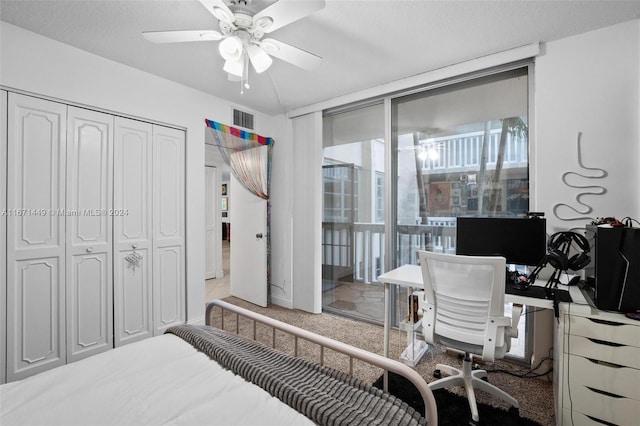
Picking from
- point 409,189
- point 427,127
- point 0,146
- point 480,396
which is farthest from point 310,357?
point 0,146

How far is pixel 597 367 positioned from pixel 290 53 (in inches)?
95.4

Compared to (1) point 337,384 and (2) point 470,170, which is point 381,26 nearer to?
(2) point 470,170

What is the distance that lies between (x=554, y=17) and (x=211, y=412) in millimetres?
2900

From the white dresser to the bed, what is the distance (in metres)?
1.09

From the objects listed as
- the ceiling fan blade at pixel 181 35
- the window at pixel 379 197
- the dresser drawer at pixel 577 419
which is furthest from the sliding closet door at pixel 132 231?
the dresser drawer at pixel 577 419

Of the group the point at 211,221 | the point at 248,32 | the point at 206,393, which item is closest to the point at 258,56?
the point at 248,32

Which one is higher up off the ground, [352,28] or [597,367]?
[352,28]

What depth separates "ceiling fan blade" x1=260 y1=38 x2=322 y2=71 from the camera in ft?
5.78

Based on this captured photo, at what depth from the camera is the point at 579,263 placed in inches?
70.6

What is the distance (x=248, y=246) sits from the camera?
4.00 meters

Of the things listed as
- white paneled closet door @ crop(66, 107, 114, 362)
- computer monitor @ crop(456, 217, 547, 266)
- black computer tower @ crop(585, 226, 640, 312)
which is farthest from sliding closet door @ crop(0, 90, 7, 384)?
black computer tower @ crop(585, 226, 640, 312)

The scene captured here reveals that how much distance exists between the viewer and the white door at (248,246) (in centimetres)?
382

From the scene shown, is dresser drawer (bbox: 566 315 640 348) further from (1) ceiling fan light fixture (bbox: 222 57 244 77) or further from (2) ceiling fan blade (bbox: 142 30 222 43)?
(2) ceiling fan blade (bbox: 142 30 222 43)

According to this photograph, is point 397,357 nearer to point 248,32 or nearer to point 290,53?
point 290,53
